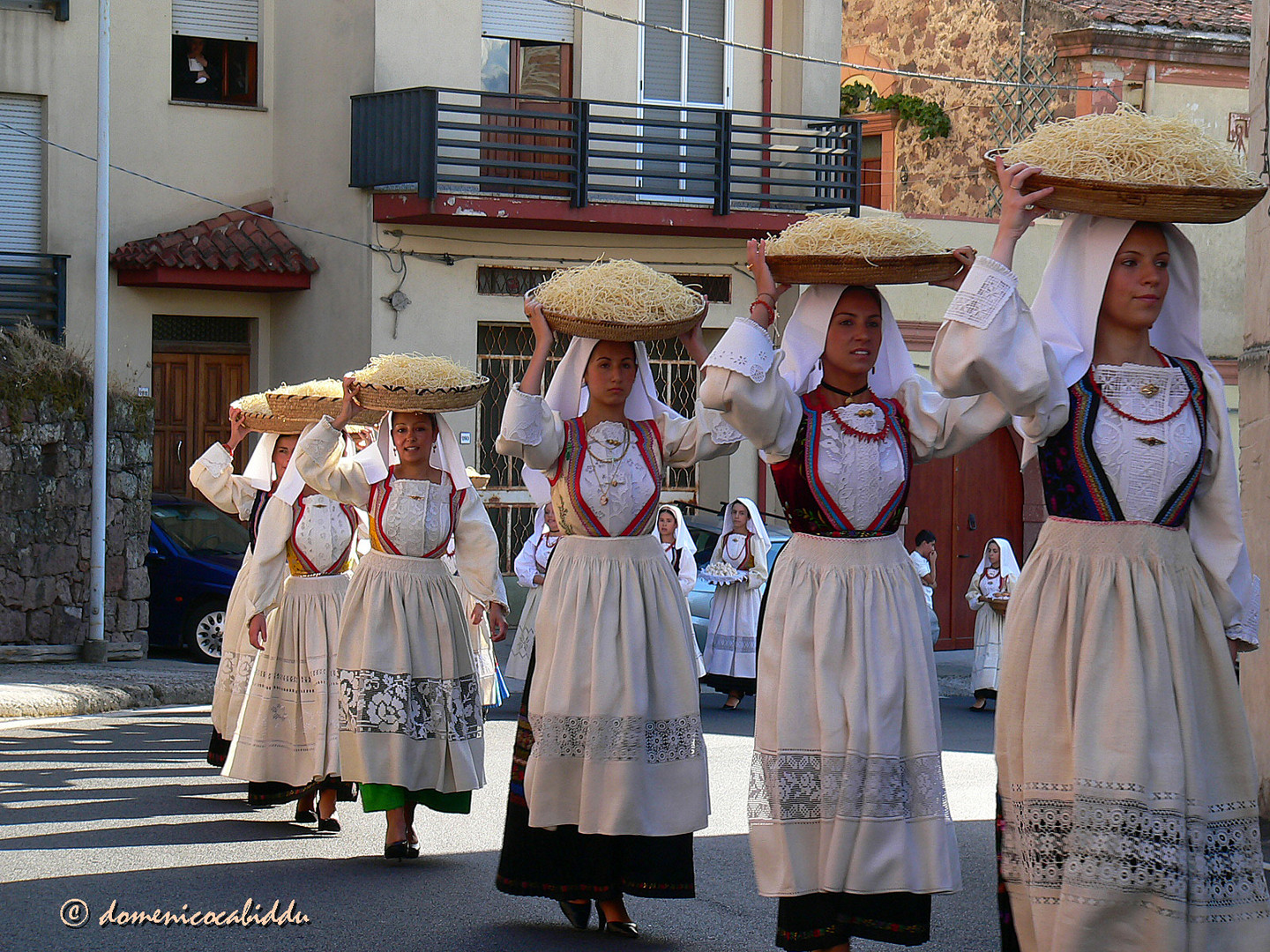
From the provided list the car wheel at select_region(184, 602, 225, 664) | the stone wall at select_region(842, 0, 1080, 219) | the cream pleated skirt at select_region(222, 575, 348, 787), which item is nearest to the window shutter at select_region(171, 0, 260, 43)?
the car wheel at select_region(184, 602, 225, 664)

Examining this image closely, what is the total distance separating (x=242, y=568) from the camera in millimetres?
9281

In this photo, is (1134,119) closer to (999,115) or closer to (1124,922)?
(1124,922)

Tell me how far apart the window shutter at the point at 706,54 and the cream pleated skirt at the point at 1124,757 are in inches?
631

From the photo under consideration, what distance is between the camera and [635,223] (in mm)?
19000

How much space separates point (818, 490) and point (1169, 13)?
59.4 ft

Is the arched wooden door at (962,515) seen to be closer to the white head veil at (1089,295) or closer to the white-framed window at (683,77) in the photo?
the white-framed window at (683,77)

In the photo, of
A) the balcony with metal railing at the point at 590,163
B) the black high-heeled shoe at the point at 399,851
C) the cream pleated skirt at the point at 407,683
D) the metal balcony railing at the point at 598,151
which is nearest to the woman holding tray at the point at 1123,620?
the cream pleated skirt at the point at 407,683

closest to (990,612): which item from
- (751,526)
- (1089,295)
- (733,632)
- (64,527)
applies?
(751,526)

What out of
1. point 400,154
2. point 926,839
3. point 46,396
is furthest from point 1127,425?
point 400,154

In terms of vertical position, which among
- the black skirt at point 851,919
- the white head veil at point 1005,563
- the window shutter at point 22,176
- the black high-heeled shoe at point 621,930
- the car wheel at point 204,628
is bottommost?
the car wheel at point 204,628

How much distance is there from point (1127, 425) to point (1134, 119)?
0.83m

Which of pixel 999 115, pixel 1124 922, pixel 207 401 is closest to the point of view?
pixel 1124 922

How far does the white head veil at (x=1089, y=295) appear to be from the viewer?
479 centimetres

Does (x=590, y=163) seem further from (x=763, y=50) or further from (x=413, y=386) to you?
(x=413, y=386)
